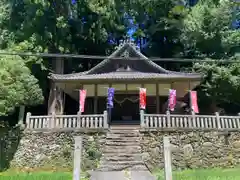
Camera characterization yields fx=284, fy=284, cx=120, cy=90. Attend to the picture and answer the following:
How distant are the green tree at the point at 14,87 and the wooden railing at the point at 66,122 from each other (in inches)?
47.4

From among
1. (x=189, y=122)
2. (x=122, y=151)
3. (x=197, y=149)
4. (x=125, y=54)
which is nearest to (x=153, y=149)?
(x=122, y=151)

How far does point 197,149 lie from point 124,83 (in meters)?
5.94

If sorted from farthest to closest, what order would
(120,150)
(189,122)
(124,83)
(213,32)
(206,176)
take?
(213,32) → (124,83) → (189,122) → (120,150) → (206,176)

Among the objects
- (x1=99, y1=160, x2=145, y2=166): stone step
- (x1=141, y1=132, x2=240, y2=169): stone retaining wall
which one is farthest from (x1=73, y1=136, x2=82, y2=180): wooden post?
(x1=141, y1=132, x2=240, y2=169): stone retaining wall

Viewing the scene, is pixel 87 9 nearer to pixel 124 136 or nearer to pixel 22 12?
pixel 22 12

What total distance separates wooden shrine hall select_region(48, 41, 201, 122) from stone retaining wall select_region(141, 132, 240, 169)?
11.3 feet

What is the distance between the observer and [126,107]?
19.1 m

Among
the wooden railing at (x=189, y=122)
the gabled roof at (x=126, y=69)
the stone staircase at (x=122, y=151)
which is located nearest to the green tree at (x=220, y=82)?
the gabled roof at (x=126, y=69)

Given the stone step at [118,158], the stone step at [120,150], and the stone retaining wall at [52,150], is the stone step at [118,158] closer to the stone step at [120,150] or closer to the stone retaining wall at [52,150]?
the stone step at [120,150]

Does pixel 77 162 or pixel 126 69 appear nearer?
pixel 77 162

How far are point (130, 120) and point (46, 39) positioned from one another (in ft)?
26.3

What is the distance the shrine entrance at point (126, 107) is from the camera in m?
18.9

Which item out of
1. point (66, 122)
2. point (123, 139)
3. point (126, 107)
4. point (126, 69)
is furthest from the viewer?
point (126, 107)

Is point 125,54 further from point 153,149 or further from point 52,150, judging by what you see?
point 52,150
